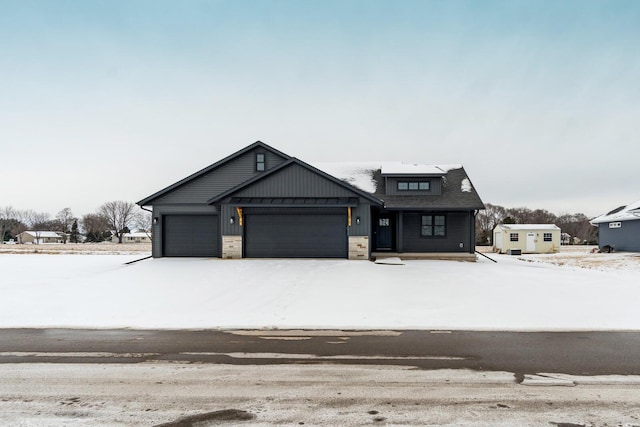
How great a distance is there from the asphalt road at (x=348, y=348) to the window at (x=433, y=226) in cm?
1361

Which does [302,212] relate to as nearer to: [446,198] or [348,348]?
[446,198]

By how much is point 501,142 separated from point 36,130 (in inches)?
1459

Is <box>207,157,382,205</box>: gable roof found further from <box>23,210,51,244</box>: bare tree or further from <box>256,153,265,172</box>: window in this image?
<box>23,210,51,244</box>: bare tree

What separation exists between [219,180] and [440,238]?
12261 millimetres

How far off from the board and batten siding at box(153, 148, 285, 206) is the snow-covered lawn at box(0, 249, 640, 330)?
472 cm

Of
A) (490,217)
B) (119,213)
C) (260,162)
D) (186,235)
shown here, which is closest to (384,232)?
(260,162)

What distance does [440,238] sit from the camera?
20.5 meters

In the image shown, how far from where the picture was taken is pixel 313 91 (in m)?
28.5

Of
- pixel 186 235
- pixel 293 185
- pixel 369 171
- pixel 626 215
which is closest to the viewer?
pixel 293 185

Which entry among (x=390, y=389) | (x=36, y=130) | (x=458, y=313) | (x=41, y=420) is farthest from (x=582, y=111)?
(x=36, y=130)

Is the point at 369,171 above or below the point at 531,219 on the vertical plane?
above

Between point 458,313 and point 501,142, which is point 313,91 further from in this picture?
point 458,313

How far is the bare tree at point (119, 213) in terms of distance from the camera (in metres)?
95.4

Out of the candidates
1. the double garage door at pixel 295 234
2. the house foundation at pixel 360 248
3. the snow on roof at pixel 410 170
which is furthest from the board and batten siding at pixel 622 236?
the double garage door at pixel 295 234
